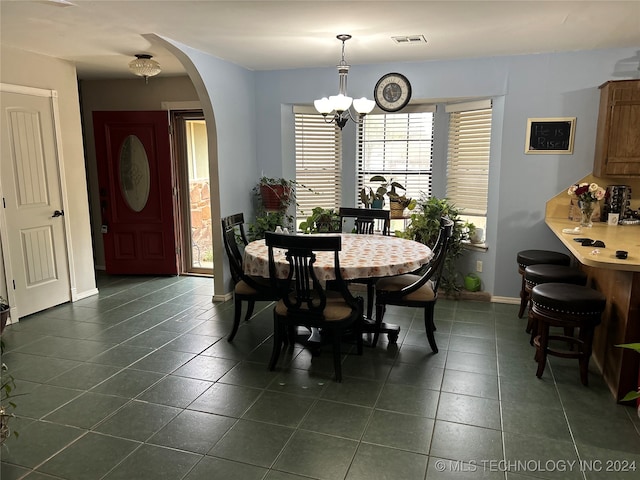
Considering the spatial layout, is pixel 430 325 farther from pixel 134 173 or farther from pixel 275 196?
pixel 134 173

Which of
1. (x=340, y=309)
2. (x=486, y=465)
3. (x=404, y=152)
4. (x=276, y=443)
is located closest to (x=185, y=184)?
(x=404, y=152)

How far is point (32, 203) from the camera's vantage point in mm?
4359

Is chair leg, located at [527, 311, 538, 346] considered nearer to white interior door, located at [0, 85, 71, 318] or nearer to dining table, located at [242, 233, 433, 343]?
dining table, located at [242, 233, 433, 343]

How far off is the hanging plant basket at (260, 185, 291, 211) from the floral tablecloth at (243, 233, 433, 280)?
4.19ft

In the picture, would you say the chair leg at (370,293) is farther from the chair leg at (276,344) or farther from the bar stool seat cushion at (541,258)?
the bar stool seat cushion at (541,258)

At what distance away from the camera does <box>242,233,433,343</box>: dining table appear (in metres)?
3.06

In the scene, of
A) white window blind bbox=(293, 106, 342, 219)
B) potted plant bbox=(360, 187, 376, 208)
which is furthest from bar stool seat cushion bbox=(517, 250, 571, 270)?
white window blind bbox=(293, 106, 342, 219)

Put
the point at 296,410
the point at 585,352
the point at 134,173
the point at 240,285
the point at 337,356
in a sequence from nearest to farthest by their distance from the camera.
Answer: the point at 296,410 < the point at 585,352 < the point at 337,356 < the point at 240,285 < the point at 134,173

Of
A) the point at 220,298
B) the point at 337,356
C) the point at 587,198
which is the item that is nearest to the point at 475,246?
the point at 587,198

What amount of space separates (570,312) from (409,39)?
2371 millimetres

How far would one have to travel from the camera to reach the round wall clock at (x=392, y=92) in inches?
183

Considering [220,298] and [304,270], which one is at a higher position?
[304,270]

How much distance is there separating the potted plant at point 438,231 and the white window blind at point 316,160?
1044 millimetres

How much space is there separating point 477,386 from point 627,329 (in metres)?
0.92
